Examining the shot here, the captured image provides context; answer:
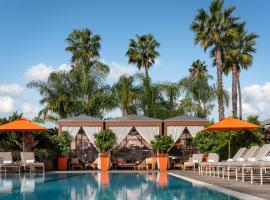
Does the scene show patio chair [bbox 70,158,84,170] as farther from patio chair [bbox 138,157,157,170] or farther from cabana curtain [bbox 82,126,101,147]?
patio chair [bbox 138,157,157,170]

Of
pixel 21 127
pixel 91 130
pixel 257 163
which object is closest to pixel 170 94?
pixel 91 130

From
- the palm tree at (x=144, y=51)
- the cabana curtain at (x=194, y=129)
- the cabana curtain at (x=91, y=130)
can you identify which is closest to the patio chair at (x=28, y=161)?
the cabana curtain at (x=91, y=130)

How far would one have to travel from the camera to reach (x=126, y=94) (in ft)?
115

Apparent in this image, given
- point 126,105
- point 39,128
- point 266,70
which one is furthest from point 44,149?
point 266,70

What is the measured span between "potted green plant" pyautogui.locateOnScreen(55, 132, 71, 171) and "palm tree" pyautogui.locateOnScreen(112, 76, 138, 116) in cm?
1005

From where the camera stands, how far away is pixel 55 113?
119 feet

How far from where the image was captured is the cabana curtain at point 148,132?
26.7 m

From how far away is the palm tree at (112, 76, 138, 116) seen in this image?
3516cm

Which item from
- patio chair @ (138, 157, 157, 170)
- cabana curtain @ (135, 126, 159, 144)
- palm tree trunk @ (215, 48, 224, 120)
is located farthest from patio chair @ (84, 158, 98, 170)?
palm tree trunk @ (215, 48, 224, 120)

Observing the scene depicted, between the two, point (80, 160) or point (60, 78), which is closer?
point (80, 160)

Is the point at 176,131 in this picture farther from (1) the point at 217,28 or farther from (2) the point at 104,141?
(1) the point at 217,28

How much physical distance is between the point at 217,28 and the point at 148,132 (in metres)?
8.79

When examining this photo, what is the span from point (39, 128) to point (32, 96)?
14325mm

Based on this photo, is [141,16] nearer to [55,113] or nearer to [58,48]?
[58,48]
